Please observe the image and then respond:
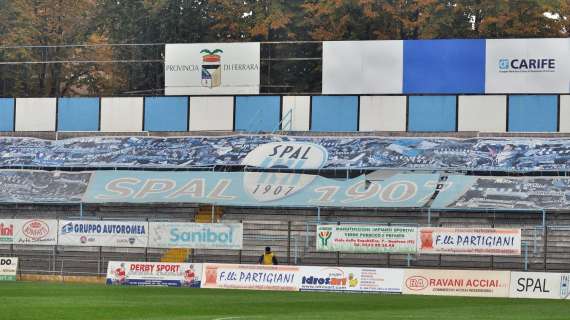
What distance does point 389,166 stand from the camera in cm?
5803

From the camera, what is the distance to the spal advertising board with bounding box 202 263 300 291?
44.2 metres

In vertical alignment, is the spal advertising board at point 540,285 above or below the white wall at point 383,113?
below

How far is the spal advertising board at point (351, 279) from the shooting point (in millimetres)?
43031

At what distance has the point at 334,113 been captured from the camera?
212ft

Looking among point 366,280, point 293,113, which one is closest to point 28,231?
point 366,280

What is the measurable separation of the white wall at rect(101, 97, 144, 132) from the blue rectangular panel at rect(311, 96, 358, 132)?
9.59m

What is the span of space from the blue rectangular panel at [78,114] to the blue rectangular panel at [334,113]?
12.1 m

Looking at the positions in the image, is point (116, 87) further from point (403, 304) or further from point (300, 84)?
point (403, 304)

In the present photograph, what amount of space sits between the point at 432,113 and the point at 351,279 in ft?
69.7

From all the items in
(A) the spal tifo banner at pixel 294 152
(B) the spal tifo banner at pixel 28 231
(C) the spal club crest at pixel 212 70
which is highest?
(C) the spal club crest at pixel 212 70

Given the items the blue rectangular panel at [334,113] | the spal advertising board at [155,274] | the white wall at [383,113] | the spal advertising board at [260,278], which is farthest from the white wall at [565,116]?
the spal advertising board at [155,274]

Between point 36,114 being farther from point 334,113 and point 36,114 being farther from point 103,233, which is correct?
point 103,233

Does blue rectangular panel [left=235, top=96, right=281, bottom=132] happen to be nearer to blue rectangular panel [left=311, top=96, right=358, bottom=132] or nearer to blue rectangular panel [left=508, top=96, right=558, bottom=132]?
blue rectangular panel [left=311, top=96, right=358, bottom=132]

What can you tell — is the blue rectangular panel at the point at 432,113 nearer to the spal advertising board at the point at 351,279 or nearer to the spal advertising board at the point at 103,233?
the spal advertising board at the point at 103,233
